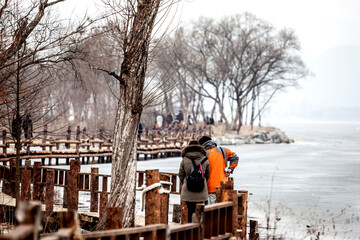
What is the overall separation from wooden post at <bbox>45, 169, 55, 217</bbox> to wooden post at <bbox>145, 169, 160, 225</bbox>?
3886mm

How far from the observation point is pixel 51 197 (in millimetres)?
12055

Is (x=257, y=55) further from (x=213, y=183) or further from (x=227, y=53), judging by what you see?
(x=213, y=183)

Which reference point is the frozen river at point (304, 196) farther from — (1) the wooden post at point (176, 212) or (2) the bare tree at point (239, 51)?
(2) the bare tree at point (239, 51)

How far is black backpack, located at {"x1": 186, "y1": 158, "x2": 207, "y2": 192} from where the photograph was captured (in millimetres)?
8391

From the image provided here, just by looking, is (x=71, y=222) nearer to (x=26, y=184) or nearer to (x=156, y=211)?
(x=156, y=211)

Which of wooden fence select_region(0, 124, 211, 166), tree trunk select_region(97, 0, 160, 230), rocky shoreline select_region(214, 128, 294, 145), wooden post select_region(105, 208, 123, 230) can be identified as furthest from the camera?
rocky shoreline select_region(214, 128, 294, 145)

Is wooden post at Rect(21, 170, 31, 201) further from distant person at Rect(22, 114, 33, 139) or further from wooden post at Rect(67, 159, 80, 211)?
wooden post at Rect(67, 159, 80, 211)

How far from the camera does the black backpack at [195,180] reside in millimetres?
8391

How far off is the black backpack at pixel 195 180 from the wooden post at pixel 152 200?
58 centimetres

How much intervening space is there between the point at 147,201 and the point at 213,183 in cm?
111

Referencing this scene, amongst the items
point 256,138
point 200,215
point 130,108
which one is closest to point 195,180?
point 130,108

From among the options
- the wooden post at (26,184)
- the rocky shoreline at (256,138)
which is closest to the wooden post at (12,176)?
the wooden post at (26,184)

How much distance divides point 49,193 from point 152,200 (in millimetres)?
4029

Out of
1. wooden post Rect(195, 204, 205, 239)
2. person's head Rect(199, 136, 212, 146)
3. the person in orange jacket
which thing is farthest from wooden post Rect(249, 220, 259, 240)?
wooden post Rect(195, 204, 205, 239)
